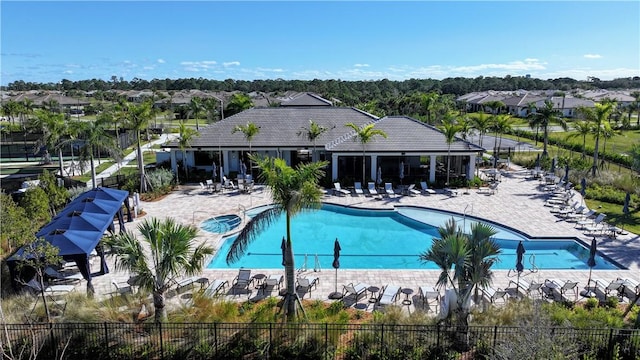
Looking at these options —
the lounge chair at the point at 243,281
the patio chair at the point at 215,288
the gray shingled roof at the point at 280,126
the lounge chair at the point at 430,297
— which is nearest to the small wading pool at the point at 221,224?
the patio chair at the point at 215,288

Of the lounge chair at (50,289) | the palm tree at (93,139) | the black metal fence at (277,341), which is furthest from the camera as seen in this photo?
the palm tree at (93,139)

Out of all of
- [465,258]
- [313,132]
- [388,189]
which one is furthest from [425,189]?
[465,258]

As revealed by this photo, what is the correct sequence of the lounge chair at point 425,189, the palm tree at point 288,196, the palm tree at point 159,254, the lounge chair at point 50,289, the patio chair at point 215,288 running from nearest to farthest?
the palm tree at point 159,254, the palm tree at point 288,196, the patio chair at point 215,288, the lounge chair at point 50,289, the lounge chair at point 425,189

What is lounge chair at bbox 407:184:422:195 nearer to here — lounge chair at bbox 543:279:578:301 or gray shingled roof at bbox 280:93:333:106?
lounge chair at bbox 543:279:578:301

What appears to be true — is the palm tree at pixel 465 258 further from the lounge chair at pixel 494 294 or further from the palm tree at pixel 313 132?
the palm tree at pixel 313 132

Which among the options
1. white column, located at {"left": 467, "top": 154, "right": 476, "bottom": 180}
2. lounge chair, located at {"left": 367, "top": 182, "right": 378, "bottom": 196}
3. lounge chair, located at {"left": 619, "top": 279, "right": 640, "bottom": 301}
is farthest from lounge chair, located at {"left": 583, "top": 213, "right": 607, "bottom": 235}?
lounge chair, located at {"left": 367, "top": 182, "right": 378, "bottom": 196}

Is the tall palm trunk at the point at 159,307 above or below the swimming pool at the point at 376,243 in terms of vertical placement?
above
